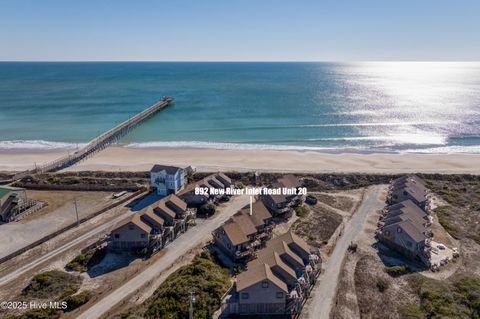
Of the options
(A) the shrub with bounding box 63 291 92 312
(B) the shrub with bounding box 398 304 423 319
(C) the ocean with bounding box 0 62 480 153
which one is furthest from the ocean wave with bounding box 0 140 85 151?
(B) the shrub with bounding box 398 304 423 319

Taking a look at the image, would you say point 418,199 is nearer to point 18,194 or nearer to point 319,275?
point 319,275

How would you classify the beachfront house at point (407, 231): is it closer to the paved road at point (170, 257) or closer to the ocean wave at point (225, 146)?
the paved road at point (170, 257)

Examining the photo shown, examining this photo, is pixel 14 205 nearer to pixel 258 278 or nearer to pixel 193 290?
pixel 193 290

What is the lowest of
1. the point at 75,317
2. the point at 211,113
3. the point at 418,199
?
the point at 75,317

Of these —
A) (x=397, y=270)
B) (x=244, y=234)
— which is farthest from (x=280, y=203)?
(x=397, y=270)

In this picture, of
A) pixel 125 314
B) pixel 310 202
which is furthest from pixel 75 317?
pixel 310 202

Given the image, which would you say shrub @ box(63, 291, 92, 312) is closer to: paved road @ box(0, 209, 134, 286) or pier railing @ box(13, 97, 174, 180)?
paved road @ box(0, 209, 134, 286)
